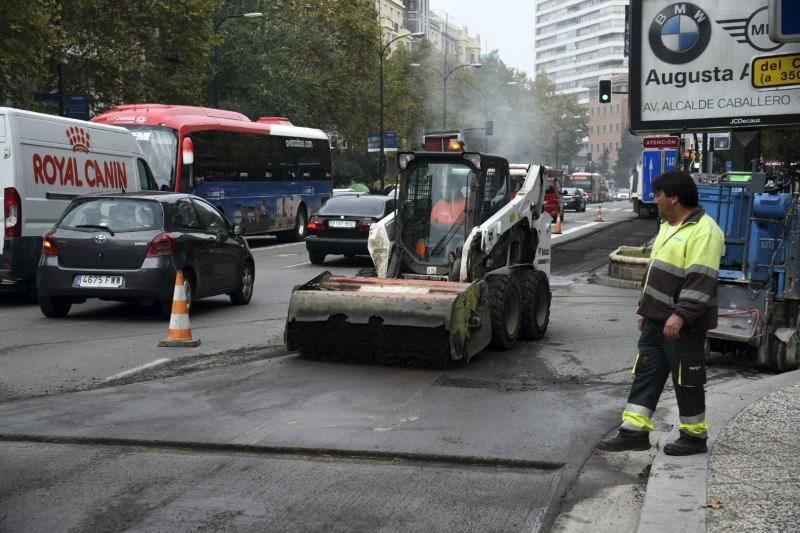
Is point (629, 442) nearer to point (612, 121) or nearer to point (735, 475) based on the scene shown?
point (735, 475)

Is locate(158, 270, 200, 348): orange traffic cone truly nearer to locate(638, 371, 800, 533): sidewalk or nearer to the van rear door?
the van rear door

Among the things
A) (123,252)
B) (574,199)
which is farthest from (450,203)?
(574,199)

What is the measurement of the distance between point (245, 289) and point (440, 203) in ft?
15.0

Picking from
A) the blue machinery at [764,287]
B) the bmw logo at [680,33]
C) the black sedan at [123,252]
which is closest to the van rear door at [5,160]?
the black sedan at [123,252]

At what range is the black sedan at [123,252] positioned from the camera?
12.9m

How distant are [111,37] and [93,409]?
35.2m

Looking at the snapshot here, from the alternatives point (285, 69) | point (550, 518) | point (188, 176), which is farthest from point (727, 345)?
point (285, 69)

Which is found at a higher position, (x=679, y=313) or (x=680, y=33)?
(x=680, y=33)

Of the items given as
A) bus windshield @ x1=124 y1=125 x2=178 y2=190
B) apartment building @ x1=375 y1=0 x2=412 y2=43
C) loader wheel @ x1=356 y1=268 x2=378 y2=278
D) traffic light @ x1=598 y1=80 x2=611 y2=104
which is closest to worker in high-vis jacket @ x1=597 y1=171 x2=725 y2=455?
loader wheel @ x1=356 y1=268 x2=378 y2=278

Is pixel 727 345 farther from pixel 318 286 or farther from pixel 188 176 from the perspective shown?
pixel 188 176

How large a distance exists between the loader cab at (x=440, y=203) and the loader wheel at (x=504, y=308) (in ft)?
2.19

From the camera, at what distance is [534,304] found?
11.5 m

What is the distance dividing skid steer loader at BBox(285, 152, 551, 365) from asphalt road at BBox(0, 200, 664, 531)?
10.3 inches

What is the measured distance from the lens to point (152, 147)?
26016 mm
